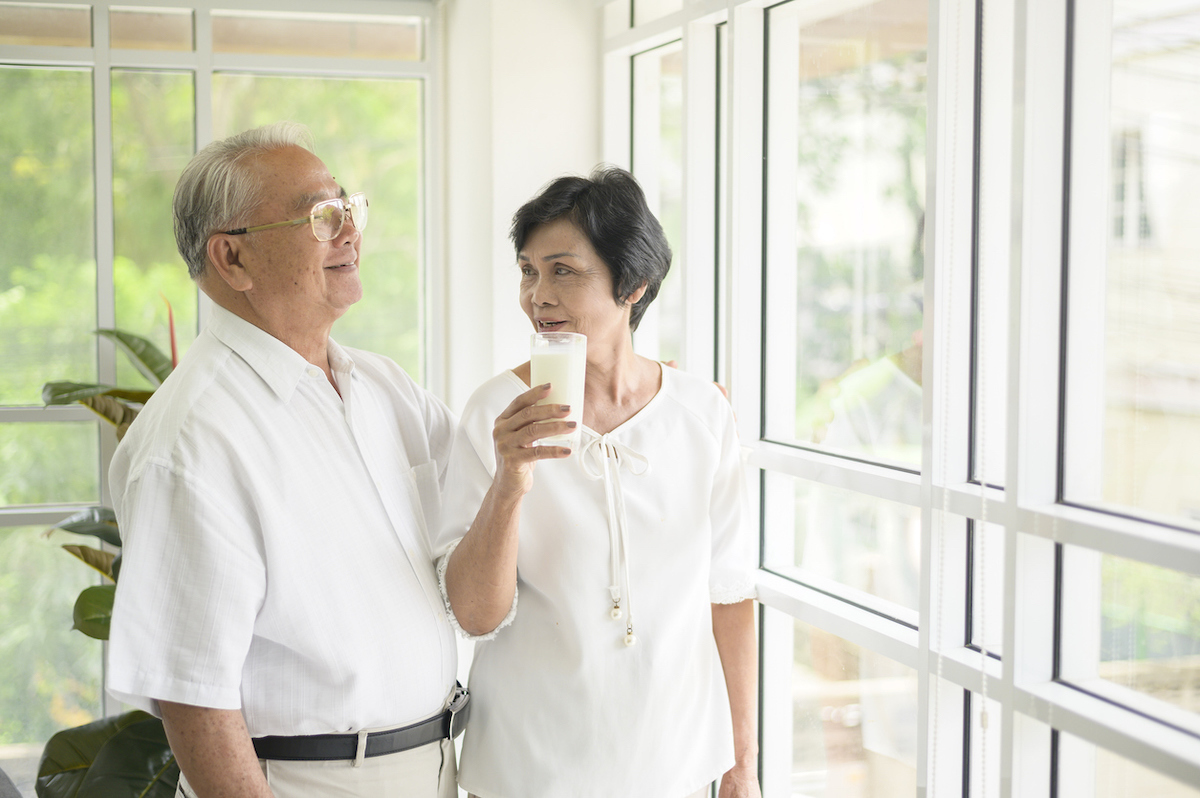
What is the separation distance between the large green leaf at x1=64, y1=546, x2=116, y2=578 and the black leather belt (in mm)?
1722

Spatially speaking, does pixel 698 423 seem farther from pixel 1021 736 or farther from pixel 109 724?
pixel 109 724

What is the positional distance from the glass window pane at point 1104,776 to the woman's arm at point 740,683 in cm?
53

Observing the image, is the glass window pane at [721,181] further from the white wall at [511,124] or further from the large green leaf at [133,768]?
the large green leaf at [133,768]

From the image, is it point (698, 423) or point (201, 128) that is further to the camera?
point (201, 128)

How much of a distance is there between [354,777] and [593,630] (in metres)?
0.44

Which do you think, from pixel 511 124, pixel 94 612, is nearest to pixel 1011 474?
pixel 511 124

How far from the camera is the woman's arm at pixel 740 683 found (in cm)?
175

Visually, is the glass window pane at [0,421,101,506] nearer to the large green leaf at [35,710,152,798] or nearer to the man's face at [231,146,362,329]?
the large green leaf at [35,710,152,798]

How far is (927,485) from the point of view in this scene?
5.42 ft

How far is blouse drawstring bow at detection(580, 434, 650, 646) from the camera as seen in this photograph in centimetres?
155

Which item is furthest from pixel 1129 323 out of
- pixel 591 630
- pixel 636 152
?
pixel 636 152

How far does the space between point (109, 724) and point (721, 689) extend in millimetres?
2101

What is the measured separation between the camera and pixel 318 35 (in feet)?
11.0

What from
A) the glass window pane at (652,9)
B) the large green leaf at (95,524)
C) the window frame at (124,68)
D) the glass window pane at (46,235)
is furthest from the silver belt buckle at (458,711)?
the glass window pane at (46,235)
